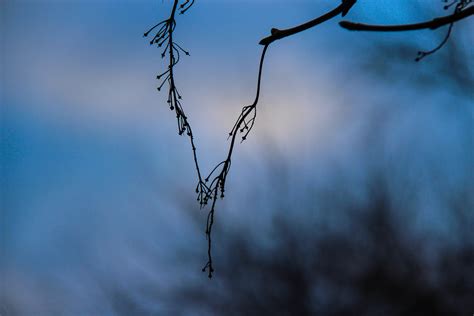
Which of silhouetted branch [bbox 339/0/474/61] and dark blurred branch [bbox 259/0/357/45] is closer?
silhouetted branch [bbox 339/0/474/61]

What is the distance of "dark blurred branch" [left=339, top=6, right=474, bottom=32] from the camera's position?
590 millimetres

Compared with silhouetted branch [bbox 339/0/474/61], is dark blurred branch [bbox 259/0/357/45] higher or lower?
higher

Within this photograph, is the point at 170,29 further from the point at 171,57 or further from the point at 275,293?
the point at 275,293

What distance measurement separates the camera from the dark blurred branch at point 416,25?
1.94 ft

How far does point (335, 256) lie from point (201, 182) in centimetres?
324

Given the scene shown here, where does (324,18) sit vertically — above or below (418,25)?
above

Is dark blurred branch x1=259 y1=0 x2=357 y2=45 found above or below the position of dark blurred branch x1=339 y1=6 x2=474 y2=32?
above

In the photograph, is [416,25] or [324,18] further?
[324,18]

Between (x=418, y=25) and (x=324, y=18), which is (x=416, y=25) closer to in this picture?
(x=418, y=25)

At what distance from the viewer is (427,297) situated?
3.76 metres

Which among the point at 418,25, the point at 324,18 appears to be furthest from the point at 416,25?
the point at 324,18

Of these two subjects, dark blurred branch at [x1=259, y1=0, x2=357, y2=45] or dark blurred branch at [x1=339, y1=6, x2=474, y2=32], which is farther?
dark blurred branch at [x1=259, y1=0, x2=357, y2=45]

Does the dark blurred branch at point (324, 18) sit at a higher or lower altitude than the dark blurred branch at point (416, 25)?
higher

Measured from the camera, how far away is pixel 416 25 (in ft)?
2.05
